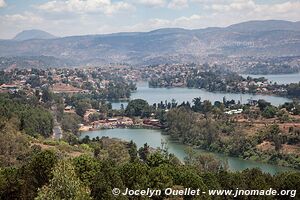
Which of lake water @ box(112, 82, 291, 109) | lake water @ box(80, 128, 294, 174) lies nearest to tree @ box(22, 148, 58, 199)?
lake water @ box(80, 128, 294, 174)

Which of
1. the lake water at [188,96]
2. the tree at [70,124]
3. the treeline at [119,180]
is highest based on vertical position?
the treeline at [119,180]

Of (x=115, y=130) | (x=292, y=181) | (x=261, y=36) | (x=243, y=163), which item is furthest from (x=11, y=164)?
(x=261, y=36)

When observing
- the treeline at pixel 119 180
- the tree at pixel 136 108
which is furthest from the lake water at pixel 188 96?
the treeline at pixel 119 180

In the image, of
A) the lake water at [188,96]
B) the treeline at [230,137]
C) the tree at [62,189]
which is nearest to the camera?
the tree at [62,189]

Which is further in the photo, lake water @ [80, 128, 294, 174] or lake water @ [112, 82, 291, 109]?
lake water @ [112, 82, 291, 109]

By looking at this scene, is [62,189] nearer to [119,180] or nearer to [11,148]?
[119,180]

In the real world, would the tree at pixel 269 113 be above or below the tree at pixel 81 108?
above

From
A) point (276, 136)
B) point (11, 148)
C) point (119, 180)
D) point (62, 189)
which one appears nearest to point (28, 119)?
point (11, 148)

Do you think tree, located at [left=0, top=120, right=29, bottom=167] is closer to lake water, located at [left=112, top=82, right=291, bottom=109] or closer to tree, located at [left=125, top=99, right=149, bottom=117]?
tree, located at [left=125, top=99, right=149, bottom=117]

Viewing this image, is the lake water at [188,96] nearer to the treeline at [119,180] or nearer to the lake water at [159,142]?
the lake water at [159,142]
